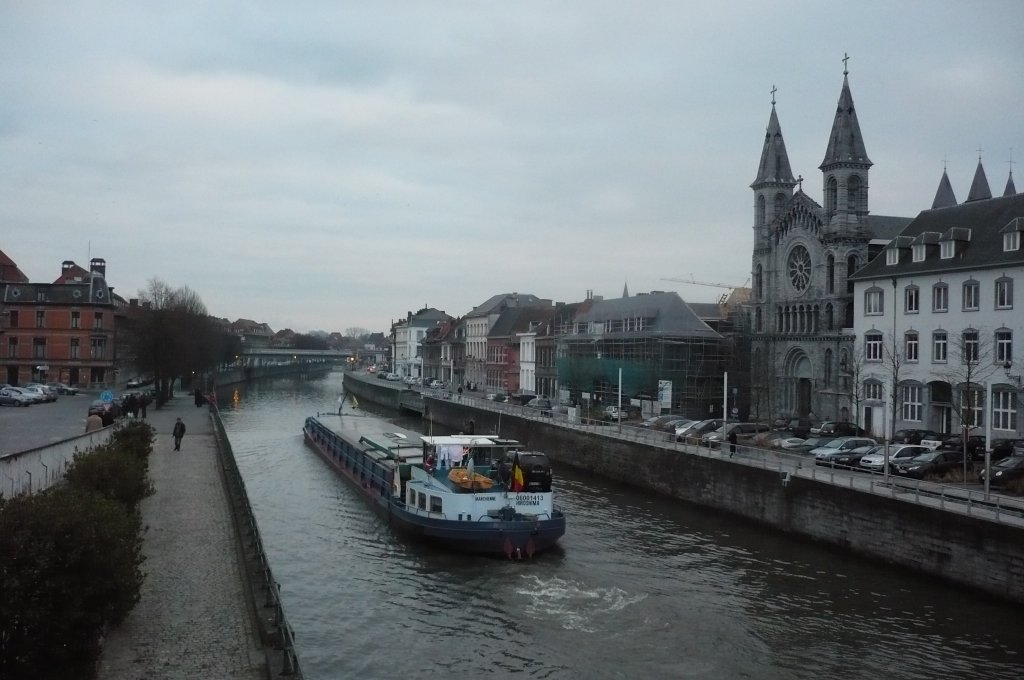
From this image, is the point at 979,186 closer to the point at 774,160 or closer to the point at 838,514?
the point at 774,160

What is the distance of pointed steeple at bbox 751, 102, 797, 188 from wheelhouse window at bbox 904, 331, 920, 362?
832 inches

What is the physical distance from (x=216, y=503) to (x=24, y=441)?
13.8 metres

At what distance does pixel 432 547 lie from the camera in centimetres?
2884

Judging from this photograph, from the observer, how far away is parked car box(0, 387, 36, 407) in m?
62.2

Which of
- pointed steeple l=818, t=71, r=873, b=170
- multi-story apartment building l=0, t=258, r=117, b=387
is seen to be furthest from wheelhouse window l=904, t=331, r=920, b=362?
multi-story apartment building l=0, t=258, r=117, b=387

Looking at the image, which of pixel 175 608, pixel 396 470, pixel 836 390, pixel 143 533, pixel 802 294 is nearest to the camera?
pixel 175 608

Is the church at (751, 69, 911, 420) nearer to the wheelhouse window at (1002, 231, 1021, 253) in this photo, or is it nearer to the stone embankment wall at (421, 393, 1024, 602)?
the wheelhouse window at (1002, 231, 1021, 253)

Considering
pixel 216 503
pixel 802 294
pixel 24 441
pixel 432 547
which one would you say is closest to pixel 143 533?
pixel 216 503

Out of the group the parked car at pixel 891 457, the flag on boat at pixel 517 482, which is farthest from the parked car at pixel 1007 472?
the flag on boat at pixel 517 482

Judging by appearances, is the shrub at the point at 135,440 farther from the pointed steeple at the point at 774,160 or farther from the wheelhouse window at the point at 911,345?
the pointed steeple at the point at 774,160

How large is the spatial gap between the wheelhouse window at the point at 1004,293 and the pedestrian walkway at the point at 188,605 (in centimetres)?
3658

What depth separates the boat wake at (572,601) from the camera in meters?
21.2

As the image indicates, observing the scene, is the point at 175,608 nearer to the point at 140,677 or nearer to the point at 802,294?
the point at 140,677

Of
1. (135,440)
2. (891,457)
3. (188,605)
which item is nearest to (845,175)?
(891,457)
